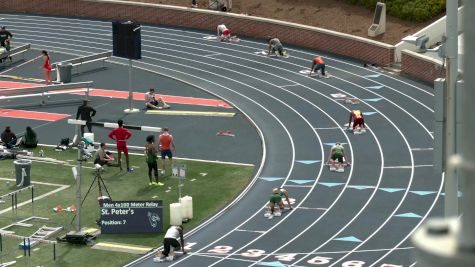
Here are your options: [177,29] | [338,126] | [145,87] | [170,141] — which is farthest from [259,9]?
[170,141]

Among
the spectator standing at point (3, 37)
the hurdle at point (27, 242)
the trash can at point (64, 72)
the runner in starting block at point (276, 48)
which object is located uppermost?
the spectator standing at point (3, 37)

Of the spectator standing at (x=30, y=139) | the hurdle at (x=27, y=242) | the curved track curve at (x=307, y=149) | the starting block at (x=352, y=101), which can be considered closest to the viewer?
the hurdle at (x=27, y=242)

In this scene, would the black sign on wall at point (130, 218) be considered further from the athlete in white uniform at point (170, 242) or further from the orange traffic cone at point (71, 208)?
the orange traffic cone at point (71, 208)

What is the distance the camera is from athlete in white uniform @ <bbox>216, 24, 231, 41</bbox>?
170ft

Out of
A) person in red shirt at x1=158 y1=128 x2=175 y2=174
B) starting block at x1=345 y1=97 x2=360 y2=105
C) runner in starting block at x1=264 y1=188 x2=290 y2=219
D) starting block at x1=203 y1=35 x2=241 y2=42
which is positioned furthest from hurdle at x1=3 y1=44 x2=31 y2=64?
runner in starting block at x1=264 y1=188 x2=290 y2=219

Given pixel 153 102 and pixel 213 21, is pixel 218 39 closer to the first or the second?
→ pixel 213 21

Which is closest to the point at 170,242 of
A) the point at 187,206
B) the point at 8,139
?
the point at 187,206

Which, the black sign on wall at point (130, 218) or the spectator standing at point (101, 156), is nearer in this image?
the black sign on wall at point (130, 218)

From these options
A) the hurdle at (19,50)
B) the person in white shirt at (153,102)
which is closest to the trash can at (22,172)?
the person in white shirt at (153,102)

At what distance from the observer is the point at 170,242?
79.9ft

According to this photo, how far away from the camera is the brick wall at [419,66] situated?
43.7m

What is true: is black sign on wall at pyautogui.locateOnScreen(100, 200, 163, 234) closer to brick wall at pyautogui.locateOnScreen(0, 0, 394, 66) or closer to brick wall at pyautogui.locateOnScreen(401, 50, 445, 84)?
brick wall at pyautogui.locateOnScreen(401, 50, 445, 84)

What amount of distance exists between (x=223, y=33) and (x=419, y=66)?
1125 centimetres

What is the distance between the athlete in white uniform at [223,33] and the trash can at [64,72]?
9266mm
